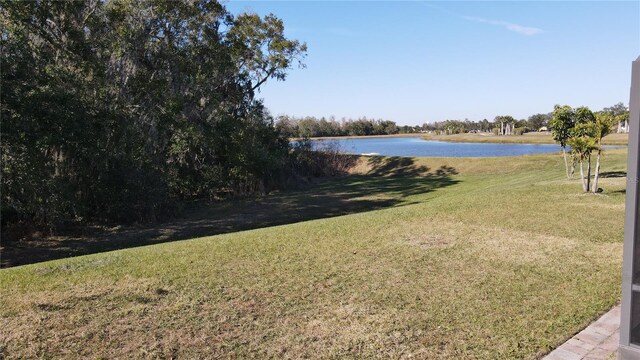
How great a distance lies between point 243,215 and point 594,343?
13746 millimetres

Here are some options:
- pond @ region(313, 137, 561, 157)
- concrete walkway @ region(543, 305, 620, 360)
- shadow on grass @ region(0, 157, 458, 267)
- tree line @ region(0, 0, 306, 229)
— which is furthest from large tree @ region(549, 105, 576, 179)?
pond @ region(313, 137, 561, 157)

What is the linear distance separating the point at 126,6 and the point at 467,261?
14.9m

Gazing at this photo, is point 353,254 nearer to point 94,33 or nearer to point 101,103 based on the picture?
point 101,103

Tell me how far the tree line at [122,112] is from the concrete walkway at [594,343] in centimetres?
1096

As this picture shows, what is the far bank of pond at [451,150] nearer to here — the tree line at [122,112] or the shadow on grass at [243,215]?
the shadow on grass at [243,215]

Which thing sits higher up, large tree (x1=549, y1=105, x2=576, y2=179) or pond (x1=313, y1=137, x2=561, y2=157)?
large tree (x1=549, y1=105, x2=576, y2=179)

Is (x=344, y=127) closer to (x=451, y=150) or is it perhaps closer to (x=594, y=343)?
(x=451, y=150)

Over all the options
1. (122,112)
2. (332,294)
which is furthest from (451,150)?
(332,294)

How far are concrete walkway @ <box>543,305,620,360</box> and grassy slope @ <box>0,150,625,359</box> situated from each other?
117 mm

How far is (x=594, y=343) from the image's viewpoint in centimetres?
385

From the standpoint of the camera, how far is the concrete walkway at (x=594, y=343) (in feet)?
11.9

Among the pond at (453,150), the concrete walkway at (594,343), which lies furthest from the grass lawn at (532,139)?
the concrete walkway at (594,343)

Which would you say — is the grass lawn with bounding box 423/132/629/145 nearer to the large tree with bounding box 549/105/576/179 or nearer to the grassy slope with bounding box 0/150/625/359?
the large tree with bounding box 549/105/576/179

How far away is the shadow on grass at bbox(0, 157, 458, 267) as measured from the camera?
11.3 meters
